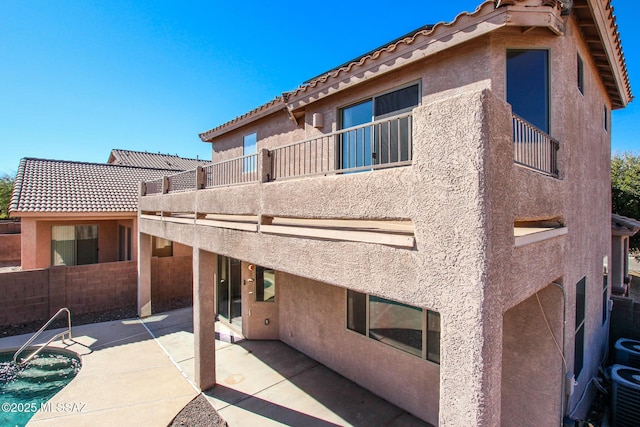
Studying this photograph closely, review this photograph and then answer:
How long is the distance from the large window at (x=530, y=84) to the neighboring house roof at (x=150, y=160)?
25.4 metres

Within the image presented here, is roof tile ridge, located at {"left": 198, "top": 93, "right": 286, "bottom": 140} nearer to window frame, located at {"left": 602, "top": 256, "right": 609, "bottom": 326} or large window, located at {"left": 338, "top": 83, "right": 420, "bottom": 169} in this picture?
large window, located at {"left": 338, "top": 83, "right": 420, "bottom": 169}

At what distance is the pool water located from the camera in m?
7.19

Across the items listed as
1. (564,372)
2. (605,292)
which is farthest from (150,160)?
(605,292)

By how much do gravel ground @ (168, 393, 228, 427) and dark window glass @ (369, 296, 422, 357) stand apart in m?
3.88

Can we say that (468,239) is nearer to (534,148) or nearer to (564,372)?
(534,148)

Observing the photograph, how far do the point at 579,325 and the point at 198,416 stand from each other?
8.15 meters

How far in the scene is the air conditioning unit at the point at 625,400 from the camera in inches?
234

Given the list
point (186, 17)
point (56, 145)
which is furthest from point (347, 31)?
point (56, 145)

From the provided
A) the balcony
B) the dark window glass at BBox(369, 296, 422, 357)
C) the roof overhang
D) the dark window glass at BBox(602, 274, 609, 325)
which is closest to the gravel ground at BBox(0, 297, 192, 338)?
A: the balcony

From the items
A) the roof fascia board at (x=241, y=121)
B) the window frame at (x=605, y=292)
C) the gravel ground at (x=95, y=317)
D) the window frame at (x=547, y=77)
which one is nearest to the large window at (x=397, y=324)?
the window frame at (x=547, y=77)

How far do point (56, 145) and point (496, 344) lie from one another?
172 ft

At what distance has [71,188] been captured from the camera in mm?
16375

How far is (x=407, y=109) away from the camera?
243 inches

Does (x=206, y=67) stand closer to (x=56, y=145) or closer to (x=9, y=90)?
(x=9, y=90)
